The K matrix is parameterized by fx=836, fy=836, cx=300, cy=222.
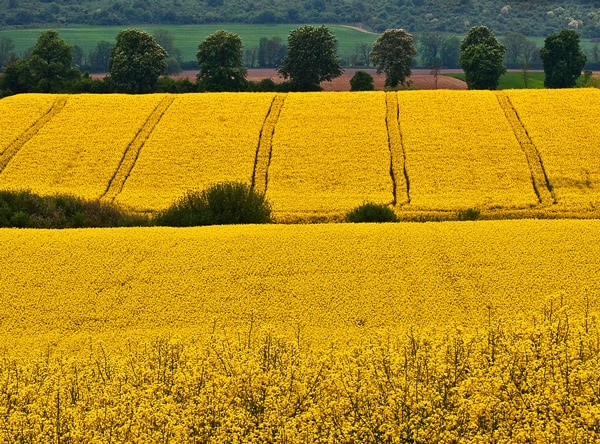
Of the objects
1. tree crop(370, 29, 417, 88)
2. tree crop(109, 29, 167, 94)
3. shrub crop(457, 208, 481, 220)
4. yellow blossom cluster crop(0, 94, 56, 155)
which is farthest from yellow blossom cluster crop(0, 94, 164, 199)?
tree crop(370, 29, 417, 88)

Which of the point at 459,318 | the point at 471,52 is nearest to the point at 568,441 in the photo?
the point at 459,318

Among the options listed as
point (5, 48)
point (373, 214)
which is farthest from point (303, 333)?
point (5, 48)

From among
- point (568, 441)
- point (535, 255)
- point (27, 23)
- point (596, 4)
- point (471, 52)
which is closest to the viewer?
point (568, 441)

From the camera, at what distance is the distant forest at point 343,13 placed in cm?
16825

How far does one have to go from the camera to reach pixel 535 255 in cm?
2936

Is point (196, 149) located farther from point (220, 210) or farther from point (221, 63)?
point (221, 63)

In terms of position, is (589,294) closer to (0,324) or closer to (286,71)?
(0,324)

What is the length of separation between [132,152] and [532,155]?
2305cm

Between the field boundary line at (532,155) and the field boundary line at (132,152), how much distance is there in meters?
22.0

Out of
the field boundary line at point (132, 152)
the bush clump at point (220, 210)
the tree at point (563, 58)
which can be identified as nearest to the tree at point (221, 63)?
the field boundary line at point (132, 152)

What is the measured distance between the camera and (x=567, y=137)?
1905 inches

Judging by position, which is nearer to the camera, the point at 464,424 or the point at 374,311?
the point at 464,424

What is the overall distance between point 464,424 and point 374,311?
9.24m

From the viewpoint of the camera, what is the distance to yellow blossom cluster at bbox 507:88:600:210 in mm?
42688
